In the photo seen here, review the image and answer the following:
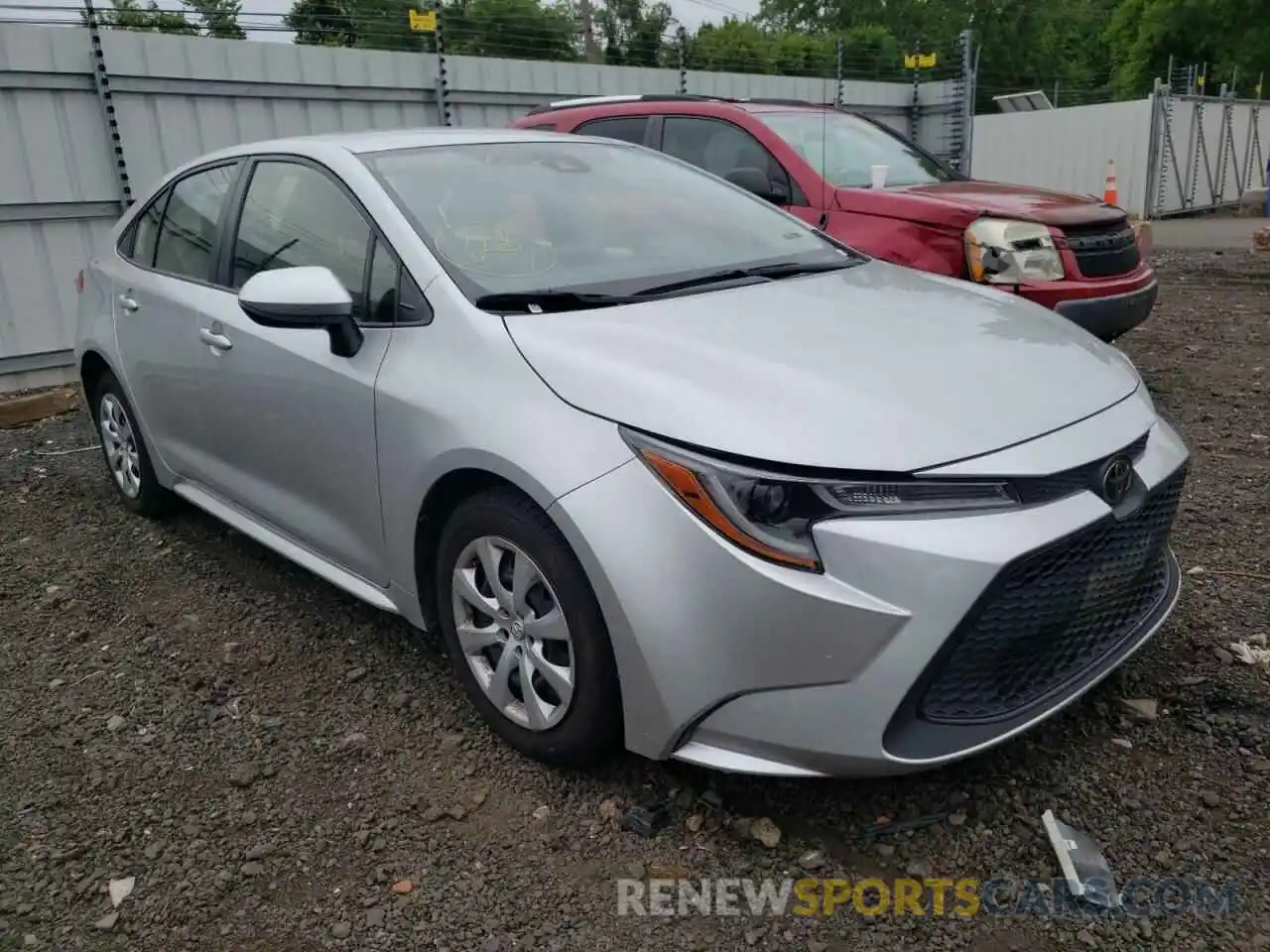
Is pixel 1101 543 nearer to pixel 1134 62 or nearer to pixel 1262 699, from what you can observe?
pixel 1262 699

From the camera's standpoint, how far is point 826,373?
90.7 inches

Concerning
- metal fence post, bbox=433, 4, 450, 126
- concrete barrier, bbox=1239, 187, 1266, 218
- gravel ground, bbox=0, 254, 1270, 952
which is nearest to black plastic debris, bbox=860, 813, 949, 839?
gravel ground, bbox=0, 254, 1270, 952

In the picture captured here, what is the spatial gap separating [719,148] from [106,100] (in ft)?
15.1

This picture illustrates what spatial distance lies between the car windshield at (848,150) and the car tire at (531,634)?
12.3 feet

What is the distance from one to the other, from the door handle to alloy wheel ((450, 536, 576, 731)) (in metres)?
1.33

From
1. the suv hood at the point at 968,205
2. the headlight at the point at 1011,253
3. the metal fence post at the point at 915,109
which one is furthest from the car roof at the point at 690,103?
the metal fence post at the point at 915,109

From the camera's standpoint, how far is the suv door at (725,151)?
566 cm

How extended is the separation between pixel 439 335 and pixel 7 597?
245 cm

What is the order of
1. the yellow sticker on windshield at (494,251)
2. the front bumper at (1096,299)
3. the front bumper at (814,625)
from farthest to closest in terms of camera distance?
the front bumper at (1096,299) → the yellow sticker on windshield at (494,251) → the front bumper at (814,625)

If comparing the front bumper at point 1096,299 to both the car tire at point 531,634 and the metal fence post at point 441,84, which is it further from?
the metal fence post at point 441,84

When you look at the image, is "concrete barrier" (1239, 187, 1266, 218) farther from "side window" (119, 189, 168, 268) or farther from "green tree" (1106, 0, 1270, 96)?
"green tree" (1106, 0, 1270, 96)

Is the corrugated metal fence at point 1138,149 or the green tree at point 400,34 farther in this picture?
the corrugated metal fence at point 1138,149

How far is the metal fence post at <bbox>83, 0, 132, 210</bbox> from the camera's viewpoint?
7352mm

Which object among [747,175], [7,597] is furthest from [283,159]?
[747,175]
